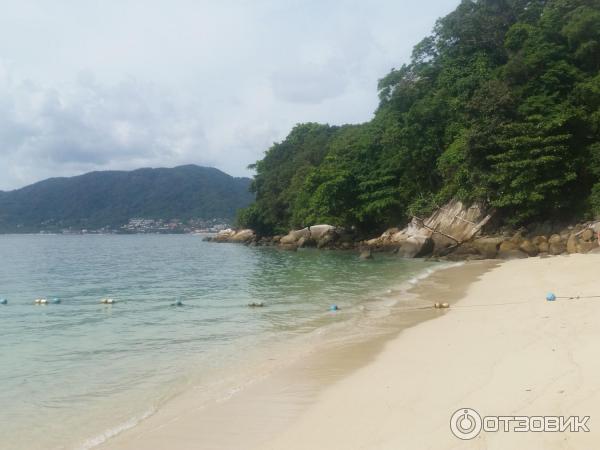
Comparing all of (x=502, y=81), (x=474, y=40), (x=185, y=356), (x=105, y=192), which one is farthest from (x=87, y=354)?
(x=105, y=192)

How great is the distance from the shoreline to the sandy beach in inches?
0.7

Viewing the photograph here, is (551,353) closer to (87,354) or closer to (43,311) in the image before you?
(87,354)

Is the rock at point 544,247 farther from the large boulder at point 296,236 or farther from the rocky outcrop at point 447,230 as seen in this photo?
the large boulder at point 296,236

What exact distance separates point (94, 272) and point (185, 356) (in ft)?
70.6

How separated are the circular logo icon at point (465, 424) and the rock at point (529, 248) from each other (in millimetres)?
23046

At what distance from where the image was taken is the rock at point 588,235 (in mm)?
22953

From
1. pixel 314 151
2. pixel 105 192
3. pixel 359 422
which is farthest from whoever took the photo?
pixel 105 192

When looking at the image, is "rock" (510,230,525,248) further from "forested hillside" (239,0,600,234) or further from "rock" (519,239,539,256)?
"forested hillside" (239,0,600,234)

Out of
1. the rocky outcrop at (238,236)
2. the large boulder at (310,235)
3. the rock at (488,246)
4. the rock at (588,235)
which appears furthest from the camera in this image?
the rocky outcrop at (238,236)

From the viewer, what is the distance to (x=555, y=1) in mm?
32344

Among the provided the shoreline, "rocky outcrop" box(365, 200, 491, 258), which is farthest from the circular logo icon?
"rocky outcrop" box(365, 200, 491, 258)

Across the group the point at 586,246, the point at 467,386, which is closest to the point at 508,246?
the point at 586,246

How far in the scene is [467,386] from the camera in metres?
5.41

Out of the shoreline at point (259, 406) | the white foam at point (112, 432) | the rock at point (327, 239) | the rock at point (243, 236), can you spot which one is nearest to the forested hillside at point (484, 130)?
the rock at point (327, 239)
